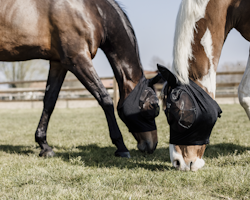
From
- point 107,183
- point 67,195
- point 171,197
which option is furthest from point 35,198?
point 171,197

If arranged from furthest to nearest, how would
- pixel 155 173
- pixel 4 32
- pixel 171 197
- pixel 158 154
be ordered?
pixel 158 154
pixel 4 32
pixel 155 173
pixel 171 197

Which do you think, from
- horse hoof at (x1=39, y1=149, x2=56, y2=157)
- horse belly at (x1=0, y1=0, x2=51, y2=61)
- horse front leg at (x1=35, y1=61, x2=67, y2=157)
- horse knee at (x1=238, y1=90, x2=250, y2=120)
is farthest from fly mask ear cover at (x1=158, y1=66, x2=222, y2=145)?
horse front leg at (x1=35, y1=61, x2=67, y2=157)

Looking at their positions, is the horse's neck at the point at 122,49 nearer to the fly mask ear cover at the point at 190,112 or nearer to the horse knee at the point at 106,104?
the horse knee at the point at 106,104

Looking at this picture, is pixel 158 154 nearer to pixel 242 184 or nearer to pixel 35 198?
pixel 242 184

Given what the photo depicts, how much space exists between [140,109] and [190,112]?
2.97ft

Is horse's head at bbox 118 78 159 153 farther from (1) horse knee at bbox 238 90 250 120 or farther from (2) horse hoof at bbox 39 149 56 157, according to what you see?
(2) horse hoof at bbox 39 149 56 157

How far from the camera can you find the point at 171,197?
145cm

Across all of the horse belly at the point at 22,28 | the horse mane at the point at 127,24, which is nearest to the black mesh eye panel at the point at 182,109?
the horse mane at the point at 127,24

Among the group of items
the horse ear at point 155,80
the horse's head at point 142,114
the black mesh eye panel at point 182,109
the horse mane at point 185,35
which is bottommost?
the horse's head at point 142,114

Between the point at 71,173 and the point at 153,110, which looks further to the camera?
the point at 153,110

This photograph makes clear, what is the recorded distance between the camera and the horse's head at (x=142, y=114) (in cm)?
250

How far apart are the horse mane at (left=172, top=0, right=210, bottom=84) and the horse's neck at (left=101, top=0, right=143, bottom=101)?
101cm

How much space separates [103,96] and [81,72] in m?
0.35

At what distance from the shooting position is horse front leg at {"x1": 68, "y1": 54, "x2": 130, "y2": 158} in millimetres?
2484
